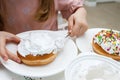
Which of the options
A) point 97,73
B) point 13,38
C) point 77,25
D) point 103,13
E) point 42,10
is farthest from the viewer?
point 103,13

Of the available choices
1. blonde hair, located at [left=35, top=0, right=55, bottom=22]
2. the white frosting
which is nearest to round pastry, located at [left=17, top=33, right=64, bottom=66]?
the white frosting

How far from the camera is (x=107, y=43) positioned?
2.70 ft

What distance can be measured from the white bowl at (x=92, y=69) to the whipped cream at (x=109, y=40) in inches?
5.3

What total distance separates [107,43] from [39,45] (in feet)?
0.94

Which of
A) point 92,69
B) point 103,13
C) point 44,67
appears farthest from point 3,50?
point 103,13

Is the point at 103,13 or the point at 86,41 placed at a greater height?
the point at 86,41

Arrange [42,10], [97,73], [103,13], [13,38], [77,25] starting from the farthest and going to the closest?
[103,13], [42,10], [77,25], [13,38], [97,73]

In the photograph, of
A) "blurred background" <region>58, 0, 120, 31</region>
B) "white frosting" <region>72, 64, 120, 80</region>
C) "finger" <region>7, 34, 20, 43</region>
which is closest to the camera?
"white frosting" <region>72, 64, 120, 80</region>

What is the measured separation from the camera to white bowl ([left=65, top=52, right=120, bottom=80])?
1.99 feet

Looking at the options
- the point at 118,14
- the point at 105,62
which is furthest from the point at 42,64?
the point at 118,14

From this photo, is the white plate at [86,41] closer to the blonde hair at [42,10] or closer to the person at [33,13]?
the person at [33,13]

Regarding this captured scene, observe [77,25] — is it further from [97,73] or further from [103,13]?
[103,13]

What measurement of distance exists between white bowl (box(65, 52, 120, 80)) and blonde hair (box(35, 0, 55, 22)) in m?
0.37

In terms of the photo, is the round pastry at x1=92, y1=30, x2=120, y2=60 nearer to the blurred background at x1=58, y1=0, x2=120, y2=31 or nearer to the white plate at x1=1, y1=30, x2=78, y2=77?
the white plate at x1=1, y1=30, x2=78, y2=77
